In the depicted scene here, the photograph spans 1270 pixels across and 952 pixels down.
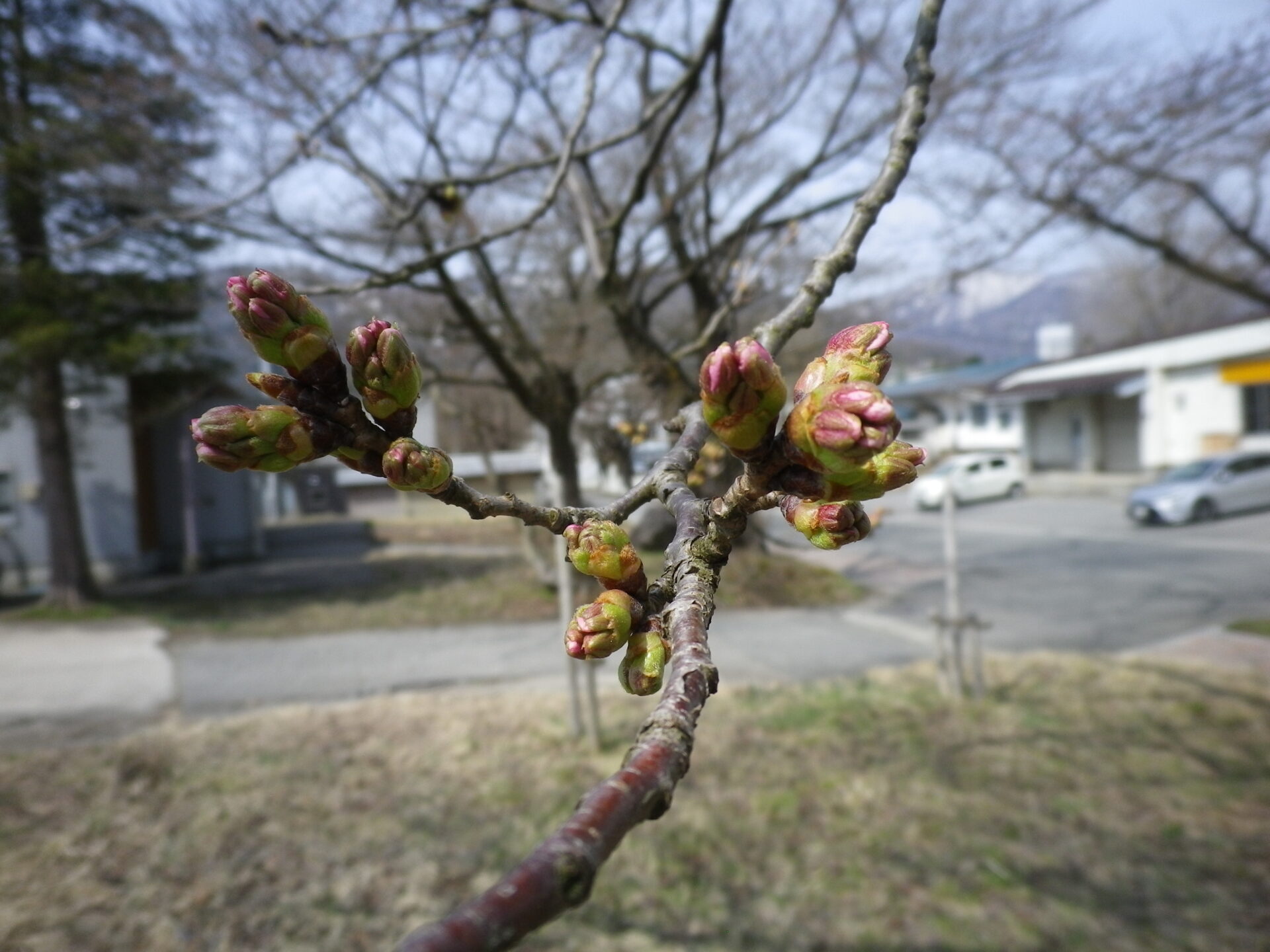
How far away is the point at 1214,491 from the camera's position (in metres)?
17.8

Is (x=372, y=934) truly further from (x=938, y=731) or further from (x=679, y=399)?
(x=938, y=731)

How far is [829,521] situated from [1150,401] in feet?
90.9

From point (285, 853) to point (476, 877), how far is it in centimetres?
119

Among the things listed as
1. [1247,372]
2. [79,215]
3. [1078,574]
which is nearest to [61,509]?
[79,215]

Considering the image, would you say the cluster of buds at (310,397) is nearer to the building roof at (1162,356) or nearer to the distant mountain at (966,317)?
the distant mountain at (966,317)

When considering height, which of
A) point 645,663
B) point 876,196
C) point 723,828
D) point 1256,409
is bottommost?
point 723,828

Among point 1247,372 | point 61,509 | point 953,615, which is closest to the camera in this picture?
point 953,615

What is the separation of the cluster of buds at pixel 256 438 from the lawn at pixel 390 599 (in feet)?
30.6

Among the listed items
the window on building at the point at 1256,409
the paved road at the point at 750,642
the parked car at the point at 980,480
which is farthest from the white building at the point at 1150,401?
the paved road at the point at 750,642

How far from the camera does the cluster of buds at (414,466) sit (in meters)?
0.73

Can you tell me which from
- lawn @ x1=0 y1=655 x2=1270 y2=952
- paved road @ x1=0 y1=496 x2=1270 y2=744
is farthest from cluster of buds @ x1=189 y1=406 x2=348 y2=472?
paved road @ x1=0 y1=496 x2=1270 y2=744

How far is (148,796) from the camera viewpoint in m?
5.90

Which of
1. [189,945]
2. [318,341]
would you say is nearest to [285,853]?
[189,945]

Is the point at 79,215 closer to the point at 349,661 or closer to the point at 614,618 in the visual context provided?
the point at 349,661
